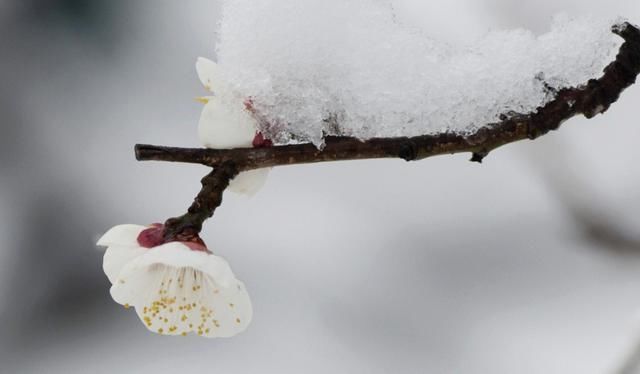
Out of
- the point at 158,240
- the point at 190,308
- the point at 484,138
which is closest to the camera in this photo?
the point at 484,138

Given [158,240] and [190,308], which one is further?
[190,308]

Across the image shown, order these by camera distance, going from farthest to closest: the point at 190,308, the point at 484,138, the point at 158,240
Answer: the point at 190,308 → the point at 158,240 → the point at 484,138

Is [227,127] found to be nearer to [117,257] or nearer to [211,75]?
[211,75]

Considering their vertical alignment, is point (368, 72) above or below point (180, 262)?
above

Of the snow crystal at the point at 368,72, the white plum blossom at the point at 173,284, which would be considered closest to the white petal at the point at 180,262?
the white plum blossom at the point at 173,284

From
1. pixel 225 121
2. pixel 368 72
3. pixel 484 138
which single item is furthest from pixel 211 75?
pixel 484 138

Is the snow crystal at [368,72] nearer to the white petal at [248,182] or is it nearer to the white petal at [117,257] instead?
the white petal at [248,182]
